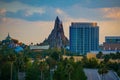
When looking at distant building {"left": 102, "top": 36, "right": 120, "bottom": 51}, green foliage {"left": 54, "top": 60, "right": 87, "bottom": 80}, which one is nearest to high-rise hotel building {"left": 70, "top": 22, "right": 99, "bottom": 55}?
distant building {"left": 102, "top": 36, "right": 120, "bottom": 51}

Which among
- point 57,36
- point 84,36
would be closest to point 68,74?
A: point 84,36

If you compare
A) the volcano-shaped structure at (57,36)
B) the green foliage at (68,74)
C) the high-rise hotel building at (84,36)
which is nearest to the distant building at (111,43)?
the high-rise hotel building at (84,36)

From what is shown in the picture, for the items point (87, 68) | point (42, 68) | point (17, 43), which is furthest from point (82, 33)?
point (42, 68)

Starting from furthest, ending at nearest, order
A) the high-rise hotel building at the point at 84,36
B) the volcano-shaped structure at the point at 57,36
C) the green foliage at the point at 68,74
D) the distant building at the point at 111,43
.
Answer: the volcano-shaped structure at the point at 57,36
the high-rise hotel building at the point at 84,36
the distant building at the point at 111,43
the green foliage at the point at 68,74

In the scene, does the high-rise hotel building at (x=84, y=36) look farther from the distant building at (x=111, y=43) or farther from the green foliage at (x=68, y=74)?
the green foliage at (x=68, y=74)

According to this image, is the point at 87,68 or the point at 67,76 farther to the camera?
the point at 87,68

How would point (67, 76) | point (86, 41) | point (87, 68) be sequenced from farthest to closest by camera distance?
point (86, 41) < point (87, 68) < point (67, 76)

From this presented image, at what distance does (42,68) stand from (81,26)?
99723mm

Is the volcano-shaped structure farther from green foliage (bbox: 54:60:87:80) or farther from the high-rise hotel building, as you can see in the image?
green foliage (bbox: 54:60:87:80)

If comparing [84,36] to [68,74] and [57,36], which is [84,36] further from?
[68,74]

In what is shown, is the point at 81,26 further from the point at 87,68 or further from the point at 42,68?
the point at 42,68

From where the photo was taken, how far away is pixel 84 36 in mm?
156375

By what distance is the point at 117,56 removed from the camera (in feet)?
323

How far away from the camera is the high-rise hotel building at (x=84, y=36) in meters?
152
